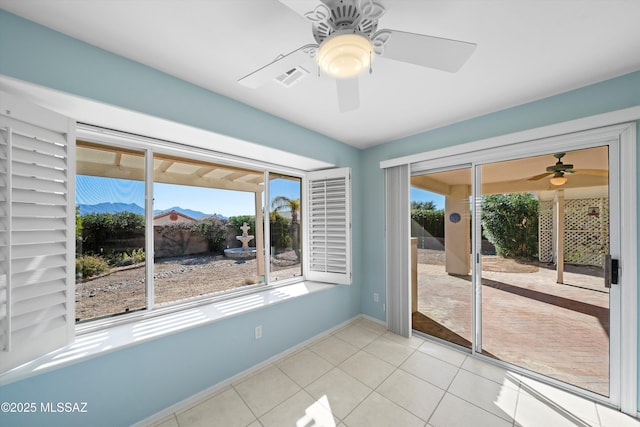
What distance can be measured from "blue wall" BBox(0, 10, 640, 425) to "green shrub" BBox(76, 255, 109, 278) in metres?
0.62

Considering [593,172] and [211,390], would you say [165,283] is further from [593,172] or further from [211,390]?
[593,172]

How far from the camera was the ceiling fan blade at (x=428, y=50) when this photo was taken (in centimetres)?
94

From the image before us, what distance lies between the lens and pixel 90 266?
5.43 feet

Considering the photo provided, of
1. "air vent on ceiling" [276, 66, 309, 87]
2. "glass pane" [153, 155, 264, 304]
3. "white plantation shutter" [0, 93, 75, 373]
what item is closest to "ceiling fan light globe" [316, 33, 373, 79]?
"air vent on ceiling" [276, 66, 309, 87]

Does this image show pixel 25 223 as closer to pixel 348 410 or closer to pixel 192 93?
pixel 192 93

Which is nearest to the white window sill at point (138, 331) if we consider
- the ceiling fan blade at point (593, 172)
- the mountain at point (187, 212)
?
the mountain at point (187, 212)

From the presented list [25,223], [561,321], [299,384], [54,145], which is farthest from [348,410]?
[54,145]

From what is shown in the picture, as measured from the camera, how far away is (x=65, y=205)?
130 centimetres

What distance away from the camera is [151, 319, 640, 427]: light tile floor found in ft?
5.18

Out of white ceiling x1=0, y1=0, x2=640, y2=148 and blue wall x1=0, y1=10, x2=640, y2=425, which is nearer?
white ceiling x1=0, y1=0, x2=640, y2=148

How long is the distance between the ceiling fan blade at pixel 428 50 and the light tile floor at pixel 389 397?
2205 mm

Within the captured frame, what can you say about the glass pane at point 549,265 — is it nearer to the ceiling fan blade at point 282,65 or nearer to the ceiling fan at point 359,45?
the ceiling fan at point 359,45

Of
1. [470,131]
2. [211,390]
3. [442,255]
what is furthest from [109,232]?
[470,131]

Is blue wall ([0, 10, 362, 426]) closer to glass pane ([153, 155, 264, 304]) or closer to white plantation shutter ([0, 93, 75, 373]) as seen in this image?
white plantation shutter ([0, 93, 75, 373])
